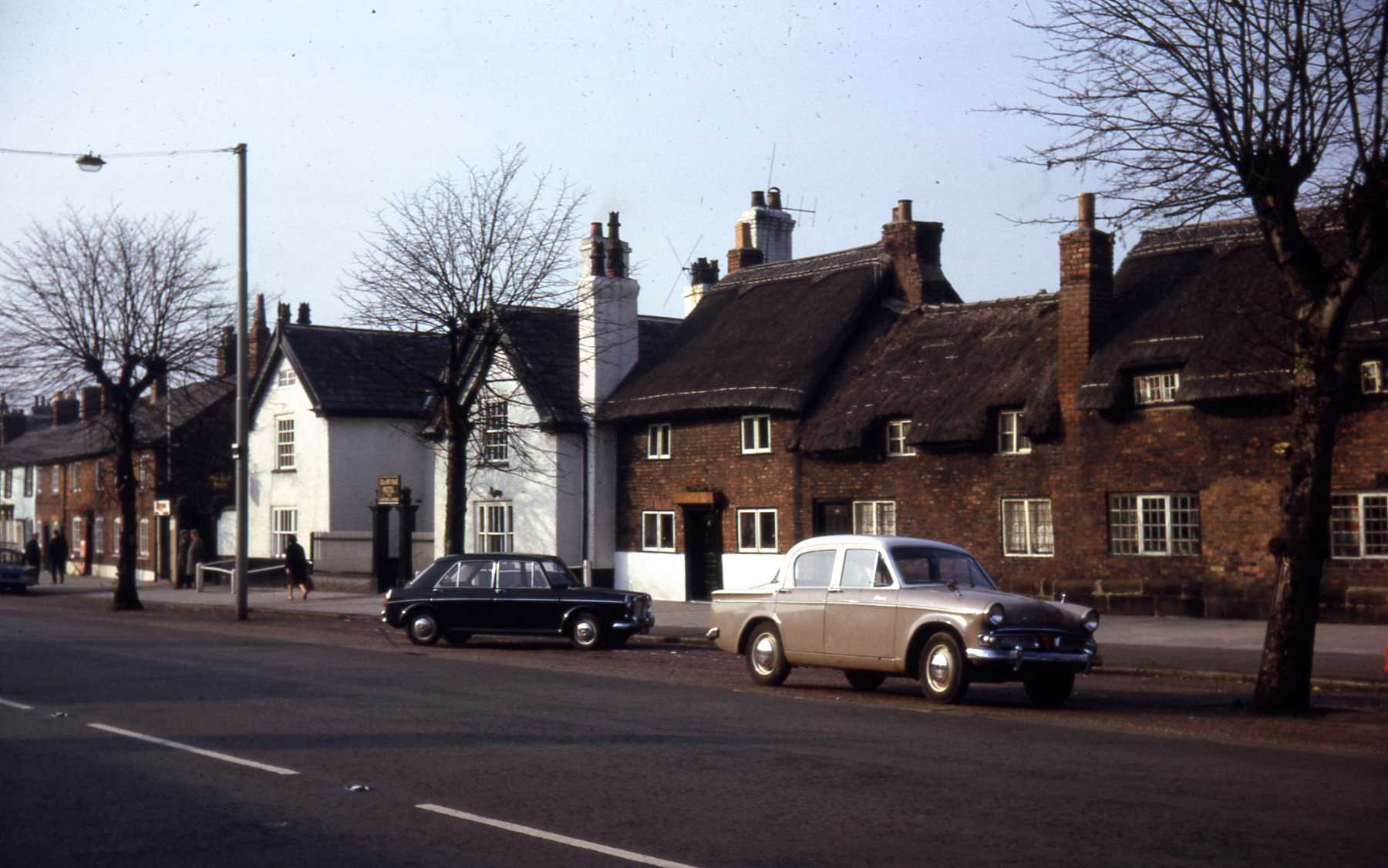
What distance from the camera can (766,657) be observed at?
17078mm

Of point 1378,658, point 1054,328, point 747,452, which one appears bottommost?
point 1378,658

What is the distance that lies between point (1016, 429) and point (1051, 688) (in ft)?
48.8

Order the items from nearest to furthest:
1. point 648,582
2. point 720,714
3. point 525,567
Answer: point 720,714 < point 525,567 < point 648,582

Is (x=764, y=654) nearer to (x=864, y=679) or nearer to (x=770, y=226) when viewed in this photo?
(x=864, y=679)

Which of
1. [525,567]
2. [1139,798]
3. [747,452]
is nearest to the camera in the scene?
[1139,798]

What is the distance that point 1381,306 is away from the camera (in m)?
24.1

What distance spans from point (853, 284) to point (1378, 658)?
18.6 metres

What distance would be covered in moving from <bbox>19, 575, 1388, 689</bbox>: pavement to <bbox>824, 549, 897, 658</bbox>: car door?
4.86 metres

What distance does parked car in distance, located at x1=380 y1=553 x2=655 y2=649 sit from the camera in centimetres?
2333

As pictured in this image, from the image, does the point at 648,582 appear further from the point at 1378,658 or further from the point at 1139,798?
the point at 1139,798

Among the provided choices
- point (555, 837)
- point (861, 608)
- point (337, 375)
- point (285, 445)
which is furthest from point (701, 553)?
point (555, 837)

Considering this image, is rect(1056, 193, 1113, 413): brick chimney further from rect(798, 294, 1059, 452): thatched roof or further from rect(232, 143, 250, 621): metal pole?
rect(232, 143, 250, 621): metal pole

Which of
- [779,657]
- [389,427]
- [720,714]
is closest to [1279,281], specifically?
[779,657]

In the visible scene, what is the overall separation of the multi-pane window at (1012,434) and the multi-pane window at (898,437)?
219 centimetres
